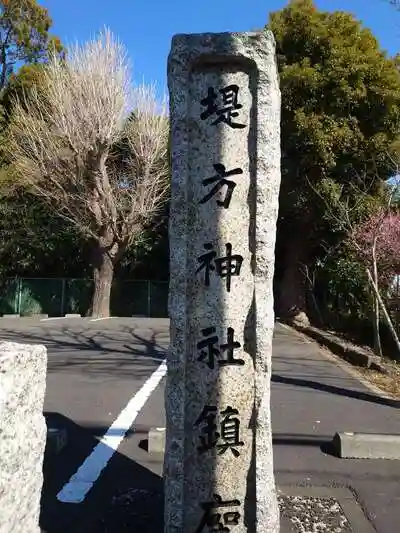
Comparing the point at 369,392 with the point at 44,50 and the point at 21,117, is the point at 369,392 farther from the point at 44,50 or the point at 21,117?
the point at 44,50

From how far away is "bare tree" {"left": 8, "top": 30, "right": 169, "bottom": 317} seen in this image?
1786 cm

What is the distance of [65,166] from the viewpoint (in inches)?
724

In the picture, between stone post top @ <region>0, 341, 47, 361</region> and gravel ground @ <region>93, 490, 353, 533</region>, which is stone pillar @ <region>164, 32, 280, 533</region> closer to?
gravel ground @ <region>93, 490, 353, 533</region>

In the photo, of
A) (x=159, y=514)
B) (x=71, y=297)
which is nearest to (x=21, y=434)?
(x=159, y=514)

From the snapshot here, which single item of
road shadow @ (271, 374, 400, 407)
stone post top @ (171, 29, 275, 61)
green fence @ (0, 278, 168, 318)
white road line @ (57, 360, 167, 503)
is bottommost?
white road line @ (57, 360, 167, 503)

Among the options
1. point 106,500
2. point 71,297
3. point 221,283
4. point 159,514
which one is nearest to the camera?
point 221,283

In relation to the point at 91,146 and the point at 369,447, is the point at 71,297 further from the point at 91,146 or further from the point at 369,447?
the point at 369,447

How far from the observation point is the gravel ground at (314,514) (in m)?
3.64

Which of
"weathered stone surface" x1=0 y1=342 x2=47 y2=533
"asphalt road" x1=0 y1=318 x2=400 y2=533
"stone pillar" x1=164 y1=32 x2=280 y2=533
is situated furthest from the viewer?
"asphalt road" x1=0 y1=318 x2=400 y2=533

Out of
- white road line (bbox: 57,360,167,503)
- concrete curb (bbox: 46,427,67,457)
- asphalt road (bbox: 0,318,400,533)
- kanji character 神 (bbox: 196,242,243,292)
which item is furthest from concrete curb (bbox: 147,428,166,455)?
kanji character 神 (bbox: 196,242,243,292)

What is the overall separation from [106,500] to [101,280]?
16529 millimetres

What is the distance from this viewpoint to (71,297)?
2372 cm

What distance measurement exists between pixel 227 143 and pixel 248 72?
0.49m

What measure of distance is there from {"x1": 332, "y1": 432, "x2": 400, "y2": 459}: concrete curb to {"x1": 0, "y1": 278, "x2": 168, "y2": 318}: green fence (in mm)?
18656
